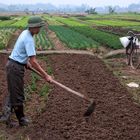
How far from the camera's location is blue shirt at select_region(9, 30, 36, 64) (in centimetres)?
648

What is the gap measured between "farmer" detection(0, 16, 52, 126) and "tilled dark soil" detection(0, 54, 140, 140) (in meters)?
0.42

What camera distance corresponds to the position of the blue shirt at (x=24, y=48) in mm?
6484

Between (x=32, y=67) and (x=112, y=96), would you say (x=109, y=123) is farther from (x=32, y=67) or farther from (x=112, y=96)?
(x=112, y=96)

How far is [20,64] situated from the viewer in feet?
22.3

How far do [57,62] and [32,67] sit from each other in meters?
8.65

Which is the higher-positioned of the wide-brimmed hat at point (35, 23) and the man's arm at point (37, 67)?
the wide-brimmed hat at point (35, 23)

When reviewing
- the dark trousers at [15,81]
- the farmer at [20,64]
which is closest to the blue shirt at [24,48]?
the farmer at [20,64]

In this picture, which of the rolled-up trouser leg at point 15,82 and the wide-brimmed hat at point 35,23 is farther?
the rolled-up trouser leg at point 15,82

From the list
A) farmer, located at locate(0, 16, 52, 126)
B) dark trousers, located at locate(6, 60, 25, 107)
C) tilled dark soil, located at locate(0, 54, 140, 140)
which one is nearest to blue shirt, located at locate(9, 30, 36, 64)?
farmer, located at locate(0, 16, 52, 126)

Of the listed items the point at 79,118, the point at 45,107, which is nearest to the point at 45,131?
the point at 79,118

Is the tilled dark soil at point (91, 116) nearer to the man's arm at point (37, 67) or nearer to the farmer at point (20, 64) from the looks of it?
the farmer at point (20, 64)

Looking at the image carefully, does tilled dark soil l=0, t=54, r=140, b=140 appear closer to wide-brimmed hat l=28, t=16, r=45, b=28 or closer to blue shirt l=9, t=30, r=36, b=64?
blue shirt l=9, t=30, r=36, b=64

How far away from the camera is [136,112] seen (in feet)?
26.1

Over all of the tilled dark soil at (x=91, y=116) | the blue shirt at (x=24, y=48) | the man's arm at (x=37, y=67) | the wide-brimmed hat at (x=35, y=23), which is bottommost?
the tilled dark soil at (x=91, y=116)
